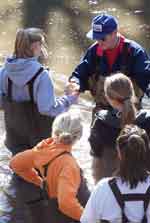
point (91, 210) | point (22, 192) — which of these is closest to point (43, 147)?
point (91, 210)

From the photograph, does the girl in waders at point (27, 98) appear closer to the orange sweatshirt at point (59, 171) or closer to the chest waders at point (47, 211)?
the orange sweatshirt at point (59, 171)

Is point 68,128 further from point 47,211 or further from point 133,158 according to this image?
point 133,158

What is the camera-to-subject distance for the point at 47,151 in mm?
4656

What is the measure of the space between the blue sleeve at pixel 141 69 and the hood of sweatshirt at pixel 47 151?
1.36 metres

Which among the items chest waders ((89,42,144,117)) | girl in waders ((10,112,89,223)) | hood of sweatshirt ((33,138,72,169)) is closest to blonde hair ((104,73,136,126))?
girl in waders ((10,112,89,223))

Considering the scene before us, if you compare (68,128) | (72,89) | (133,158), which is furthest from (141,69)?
(133,158)

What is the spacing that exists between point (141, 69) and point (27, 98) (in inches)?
39.6

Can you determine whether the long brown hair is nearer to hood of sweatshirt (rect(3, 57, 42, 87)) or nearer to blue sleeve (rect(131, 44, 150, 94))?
hood of sweatshirt (rect(3, 57, 42, 87))

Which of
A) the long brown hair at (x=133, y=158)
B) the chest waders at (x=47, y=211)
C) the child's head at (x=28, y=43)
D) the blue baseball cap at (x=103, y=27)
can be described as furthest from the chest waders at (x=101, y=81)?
→ the long brown hair at (x=133, y=158)

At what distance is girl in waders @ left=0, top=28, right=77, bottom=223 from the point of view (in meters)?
5.36

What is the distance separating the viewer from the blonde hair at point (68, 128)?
4.55 meters

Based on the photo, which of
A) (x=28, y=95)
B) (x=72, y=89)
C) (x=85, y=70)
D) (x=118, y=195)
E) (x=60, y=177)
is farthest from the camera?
(x=85, y=70)

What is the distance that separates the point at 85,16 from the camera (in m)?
10.9

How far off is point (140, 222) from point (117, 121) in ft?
3.48
